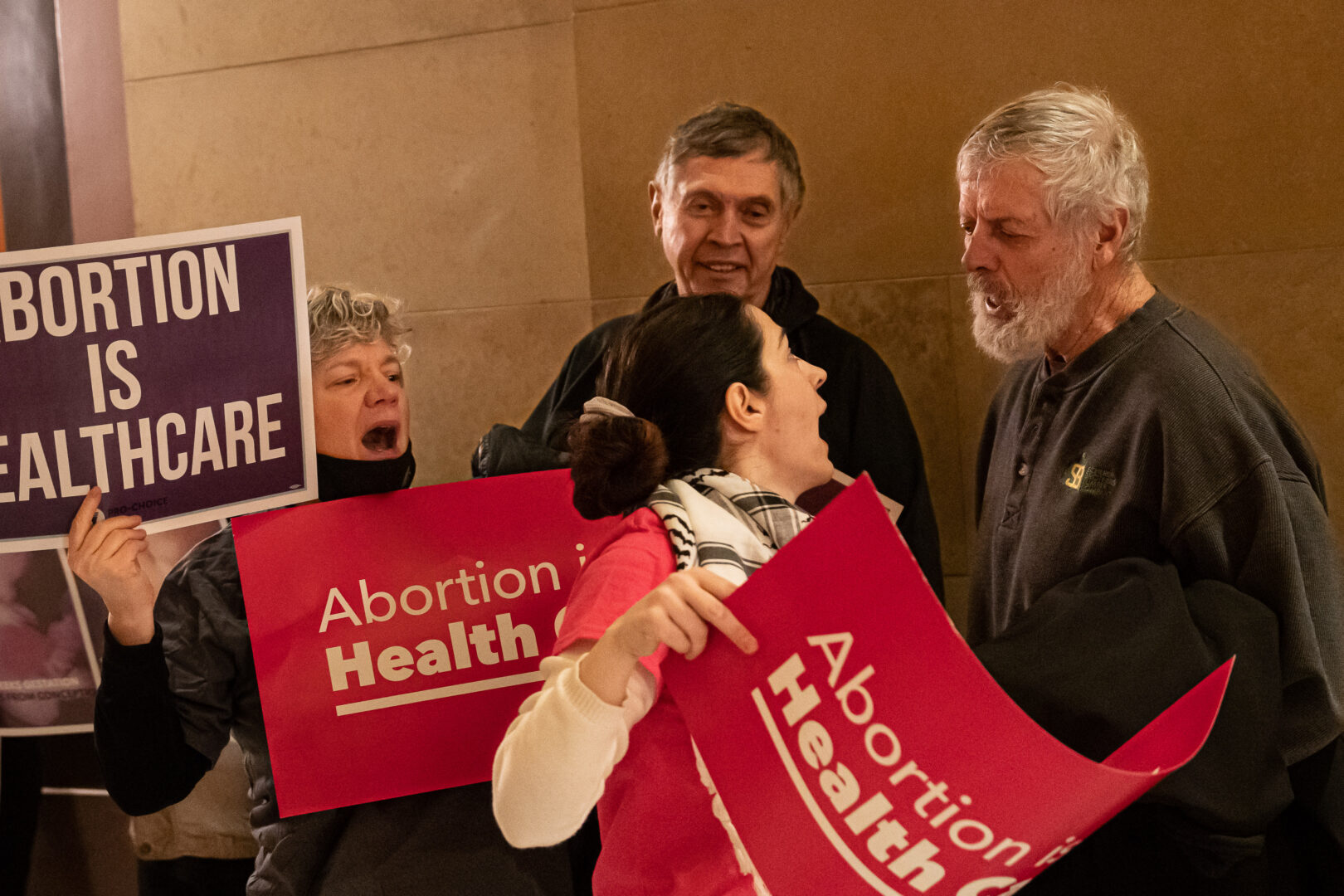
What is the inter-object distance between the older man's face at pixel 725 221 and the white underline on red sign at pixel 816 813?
4.43 ft

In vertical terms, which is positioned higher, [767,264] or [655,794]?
[767,264]

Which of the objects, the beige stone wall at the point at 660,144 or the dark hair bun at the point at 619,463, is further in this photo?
the beige stone wall at the point at 660,144

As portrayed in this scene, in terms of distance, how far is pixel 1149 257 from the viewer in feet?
8.11

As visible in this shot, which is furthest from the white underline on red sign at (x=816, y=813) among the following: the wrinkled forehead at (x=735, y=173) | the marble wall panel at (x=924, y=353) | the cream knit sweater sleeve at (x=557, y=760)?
the marble wall panel at (x=924, y=353)

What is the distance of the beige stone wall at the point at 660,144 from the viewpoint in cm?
239

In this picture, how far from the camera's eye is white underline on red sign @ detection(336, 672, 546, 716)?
1.81 metres

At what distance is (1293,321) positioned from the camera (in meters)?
2.40

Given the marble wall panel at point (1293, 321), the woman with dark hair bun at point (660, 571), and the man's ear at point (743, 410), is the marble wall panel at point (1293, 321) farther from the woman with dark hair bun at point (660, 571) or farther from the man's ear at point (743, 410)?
the man's ear at point (743, 410)

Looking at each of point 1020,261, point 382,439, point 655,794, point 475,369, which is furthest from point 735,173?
point 655,794

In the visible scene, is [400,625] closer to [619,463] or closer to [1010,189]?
[619,463]

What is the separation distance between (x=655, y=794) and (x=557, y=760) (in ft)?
0.68

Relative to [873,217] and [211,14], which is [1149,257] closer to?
[873,217]

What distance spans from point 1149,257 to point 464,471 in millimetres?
1883

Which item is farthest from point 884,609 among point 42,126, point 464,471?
point 42,126
